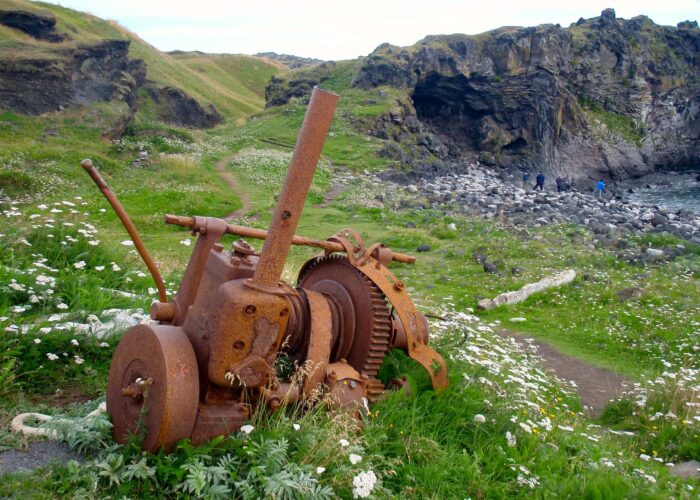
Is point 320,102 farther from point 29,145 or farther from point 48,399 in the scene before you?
point 29,145

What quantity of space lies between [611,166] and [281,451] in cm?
6829

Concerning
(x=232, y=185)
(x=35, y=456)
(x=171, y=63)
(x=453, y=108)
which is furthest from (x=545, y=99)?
(x=35, y=456)

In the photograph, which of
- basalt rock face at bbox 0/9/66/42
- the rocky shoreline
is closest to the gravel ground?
the rocky shoreline

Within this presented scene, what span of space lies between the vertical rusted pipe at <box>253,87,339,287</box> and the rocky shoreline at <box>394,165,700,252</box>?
1560 centimetres

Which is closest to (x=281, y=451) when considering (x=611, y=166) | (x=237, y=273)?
(x=237, y=273)

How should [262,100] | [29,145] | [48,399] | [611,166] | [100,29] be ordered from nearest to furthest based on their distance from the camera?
[48,399] < [29,145] < [100,29] < [611,166] < [262,100]

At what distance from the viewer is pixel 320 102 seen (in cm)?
365

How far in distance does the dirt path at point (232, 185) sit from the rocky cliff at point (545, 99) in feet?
57.0

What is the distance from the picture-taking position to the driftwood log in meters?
12.2

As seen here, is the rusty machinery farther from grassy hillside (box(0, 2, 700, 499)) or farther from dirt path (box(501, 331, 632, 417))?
dirt path (box(501, 331, 632, 417))

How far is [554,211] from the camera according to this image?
2783cm

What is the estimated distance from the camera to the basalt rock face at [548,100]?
57906 millimetres

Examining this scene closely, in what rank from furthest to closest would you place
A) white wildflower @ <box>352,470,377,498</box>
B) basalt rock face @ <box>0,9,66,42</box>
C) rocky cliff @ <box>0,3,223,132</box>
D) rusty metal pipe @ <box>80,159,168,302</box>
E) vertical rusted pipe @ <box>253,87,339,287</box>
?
basalt rock face @ <box>0,9,66,42</box>
rocky cliff @ <box>0,3,223,132</box>
rusty metal pipe @ <box>80,159,168,302</box>
vertical rusted pipe @ <box>253,87,339,287</box>
white wildflower @ <box>352,470,377,498</box>

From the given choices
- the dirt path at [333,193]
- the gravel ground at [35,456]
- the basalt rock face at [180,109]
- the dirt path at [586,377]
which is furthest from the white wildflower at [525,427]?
the basalt rock face at [180,109]
